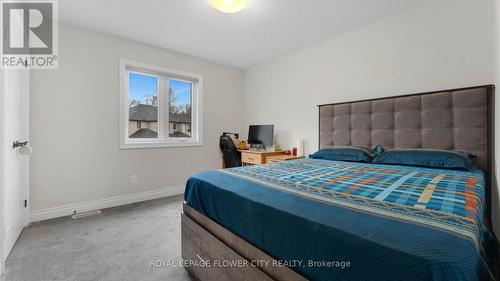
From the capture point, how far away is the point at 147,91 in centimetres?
348

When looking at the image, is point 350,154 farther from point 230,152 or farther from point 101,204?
point 101,204

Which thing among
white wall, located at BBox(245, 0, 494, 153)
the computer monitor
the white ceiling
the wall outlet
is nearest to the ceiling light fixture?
the white ceiling

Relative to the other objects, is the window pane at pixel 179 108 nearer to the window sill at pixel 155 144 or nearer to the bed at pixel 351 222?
the window sill at pixel 155 144

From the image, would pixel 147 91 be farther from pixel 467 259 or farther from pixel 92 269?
pixel 467 259

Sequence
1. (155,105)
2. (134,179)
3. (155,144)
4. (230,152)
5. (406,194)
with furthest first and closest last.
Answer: (230,152) < (155,105) < (155,144) < (134,179) < (406,194)

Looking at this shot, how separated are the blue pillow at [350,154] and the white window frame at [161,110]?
2.23m

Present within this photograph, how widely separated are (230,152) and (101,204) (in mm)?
1962

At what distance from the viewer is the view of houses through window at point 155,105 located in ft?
11.0

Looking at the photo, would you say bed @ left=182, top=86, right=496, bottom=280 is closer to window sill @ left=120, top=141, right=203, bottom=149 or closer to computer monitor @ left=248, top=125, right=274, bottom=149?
window sill @ left=120, top=141, right=203, bottom=149

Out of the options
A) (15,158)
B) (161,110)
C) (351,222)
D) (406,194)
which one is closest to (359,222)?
(351,222)

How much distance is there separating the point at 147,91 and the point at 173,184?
1565mm

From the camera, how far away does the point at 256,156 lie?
3.43 meters

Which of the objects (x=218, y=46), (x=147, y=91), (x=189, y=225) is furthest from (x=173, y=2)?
(x=189, y=225)

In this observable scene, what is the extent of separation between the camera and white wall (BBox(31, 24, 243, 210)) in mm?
2548
